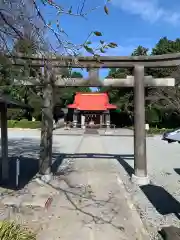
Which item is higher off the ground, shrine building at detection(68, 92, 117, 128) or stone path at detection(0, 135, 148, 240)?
shrine building at detection(68, 92, 117, 128)

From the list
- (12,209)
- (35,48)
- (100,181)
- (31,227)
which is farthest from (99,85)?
(35,48)

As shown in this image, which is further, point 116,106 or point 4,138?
point 116,106

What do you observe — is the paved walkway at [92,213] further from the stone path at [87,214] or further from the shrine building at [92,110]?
the shrine building at [92,110]

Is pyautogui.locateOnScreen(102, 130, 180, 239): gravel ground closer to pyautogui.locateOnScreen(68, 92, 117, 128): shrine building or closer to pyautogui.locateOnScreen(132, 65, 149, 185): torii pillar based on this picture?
pyautogui.locateOnScreen(132, 65, 149, 185): torii pillar

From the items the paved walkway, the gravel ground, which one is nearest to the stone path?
the paved walkway

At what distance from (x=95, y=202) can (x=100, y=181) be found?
2.64 metres

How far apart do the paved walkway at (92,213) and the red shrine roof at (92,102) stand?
42025 mm

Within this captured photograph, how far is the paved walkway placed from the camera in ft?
20.1

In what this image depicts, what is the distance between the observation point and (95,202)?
827 cm

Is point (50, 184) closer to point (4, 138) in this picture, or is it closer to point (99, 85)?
point (4, 138)

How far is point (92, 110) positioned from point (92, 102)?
92.3 inches

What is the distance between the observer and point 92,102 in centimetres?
5538

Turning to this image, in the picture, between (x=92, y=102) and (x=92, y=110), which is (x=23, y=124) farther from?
(x=92, y=102)

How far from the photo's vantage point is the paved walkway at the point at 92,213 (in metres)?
6.14
